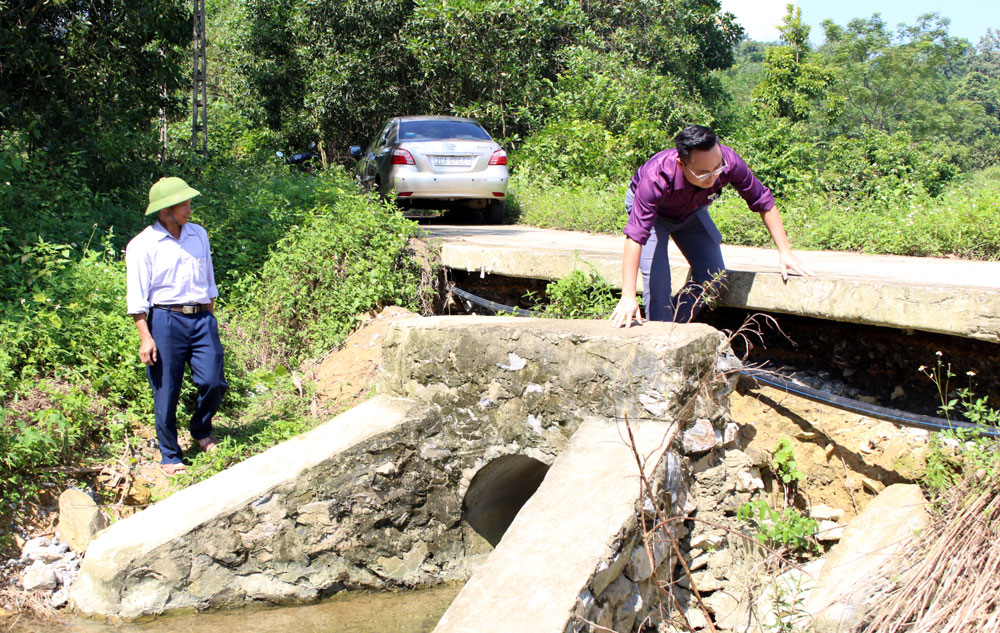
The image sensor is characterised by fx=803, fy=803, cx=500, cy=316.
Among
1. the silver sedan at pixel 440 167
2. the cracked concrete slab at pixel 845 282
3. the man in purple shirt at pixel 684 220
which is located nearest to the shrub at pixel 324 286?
the cracked concrete slab at pixel 845 282

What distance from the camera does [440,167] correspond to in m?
9.02

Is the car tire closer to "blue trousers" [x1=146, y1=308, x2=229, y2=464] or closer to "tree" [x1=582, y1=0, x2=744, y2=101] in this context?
"blue trousers" [x1=146, y1=308, x2=229, y2=464]

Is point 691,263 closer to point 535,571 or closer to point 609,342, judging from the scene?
point 609,342

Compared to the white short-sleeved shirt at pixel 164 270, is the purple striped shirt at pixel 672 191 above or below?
above

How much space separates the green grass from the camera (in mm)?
6316

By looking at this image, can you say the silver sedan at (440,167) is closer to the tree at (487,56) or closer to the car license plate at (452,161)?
the car license plate at (452,161)

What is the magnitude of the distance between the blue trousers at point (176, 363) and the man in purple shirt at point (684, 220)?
2.38m

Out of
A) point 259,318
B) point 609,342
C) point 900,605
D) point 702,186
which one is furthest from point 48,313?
point 900,605

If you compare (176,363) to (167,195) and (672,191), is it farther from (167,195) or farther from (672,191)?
(672,191)

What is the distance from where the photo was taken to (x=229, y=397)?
578cm

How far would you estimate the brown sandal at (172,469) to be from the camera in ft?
15.3

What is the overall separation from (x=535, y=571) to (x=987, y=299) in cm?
232

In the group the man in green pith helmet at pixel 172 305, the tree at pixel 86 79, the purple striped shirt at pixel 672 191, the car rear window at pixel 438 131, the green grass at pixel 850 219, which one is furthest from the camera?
the car rear window at pixel 438 131

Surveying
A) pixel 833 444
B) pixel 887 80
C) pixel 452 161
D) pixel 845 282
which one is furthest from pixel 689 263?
pixel 887 80
